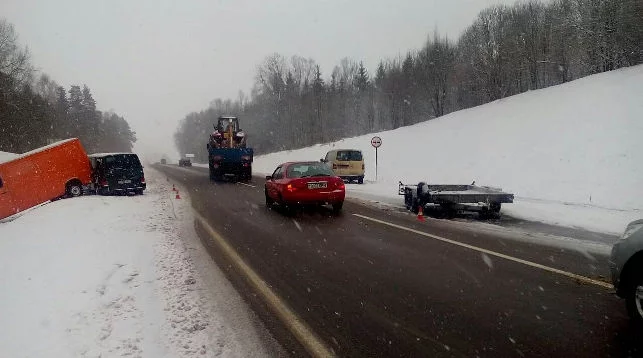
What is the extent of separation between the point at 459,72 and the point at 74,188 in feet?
178

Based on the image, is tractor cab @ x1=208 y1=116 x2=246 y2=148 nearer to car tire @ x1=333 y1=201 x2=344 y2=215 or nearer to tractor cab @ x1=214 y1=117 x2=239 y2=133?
tractor cab @ x1=214 y1=117 x2=239 y2=133

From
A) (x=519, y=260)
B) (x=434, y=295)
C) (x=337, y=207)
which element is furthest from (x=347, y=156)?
(x=434, y=295)

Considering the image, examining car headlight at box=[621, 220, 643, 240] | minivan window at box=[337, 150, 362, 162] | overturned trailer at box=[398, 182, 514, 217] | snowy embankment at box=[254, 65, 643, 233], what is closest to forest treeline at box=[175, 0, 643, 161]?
snowy embankment at box=[254, 65, 643, 233]

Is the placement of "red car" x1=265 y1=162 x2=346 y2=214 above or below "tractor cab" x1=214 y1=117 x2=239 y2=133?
below

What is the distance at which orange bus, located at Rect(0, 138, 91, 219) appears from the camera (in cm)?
1548

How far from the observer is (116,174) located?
1869cm

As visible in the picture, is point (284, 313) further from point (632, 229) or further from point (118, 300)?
point (632, 229)

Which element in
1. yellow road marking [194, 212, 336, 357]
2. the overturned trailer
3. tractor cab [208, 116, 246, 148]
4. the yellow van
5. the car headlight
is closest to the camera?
yellow road marking [194, 212, 336, 357]

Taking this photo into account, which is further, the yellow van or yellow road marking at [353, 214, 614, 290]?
the yellow van

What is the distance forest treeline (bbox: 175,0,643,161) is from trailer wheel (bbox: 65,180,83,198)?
44.2 m

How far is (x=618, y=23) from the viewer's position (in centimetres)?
3656

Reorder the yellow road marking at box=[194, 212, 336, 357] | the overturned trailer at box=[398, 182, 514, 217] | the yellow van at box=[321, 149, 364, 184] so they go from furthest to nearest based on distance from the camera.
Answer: the yellow van at box=[321, 149, 364, 184] → the overturned trailer at box=[398, 182, 514, 217] → the yellow road marking at box=[194, 212, 336, 357]

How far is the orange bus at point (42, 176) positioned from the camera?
1548 centimetres

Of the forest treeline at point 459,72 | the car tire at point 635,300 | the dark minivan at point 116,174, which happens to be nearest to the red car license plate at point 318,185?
the car tire at point 635,300
